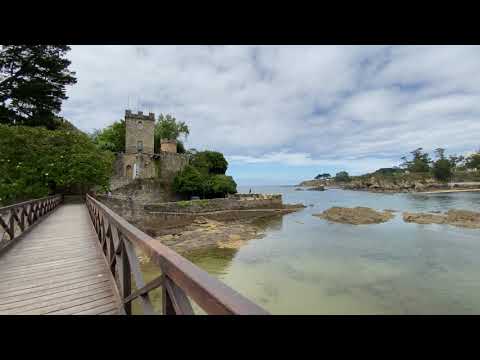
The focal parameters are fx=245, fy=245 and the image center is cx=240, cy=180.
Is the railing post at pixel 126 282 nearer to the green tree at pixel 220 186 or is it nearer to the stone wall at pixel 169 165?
the green tree at pixel 220 186

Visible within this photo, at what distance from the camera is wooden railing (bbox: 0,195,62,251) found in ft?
16.0

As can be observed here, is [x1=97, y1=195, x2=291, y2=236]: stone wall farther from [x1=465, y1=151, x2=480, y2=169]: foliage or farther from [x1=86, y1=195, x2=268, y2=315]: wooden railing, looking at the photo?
[x1=465, y1=151, x2=480, y2=169]: foliage

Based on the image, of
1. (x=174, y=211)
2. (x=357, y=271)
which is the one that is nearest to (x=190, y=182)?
(x=174, y=211)

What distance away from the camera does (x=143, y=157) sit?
2430 cm

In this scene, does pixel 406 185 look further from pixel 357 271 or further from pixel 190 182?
pixel 357 271

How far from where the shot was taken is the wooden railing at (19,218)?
16.0 ft

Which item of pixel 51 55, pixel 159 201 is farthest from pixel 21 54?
pixel 159 201

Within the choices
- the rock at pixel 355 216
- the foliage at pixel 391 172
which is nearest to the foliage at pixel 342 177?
the foliage at pixel 391 172

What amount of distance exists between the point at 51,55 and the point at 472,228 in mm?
33202

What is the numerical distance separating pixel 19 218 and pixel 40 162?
23.8ft

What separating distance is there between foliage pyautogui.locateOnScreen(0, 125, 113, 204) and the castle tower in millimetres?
12475

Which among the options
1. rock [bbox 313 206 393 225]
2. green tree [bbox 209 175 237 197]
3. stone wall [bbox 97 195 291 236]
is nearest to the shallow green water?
rock [bbox 313 206 393 225]

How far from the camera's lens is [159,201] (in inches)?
905
